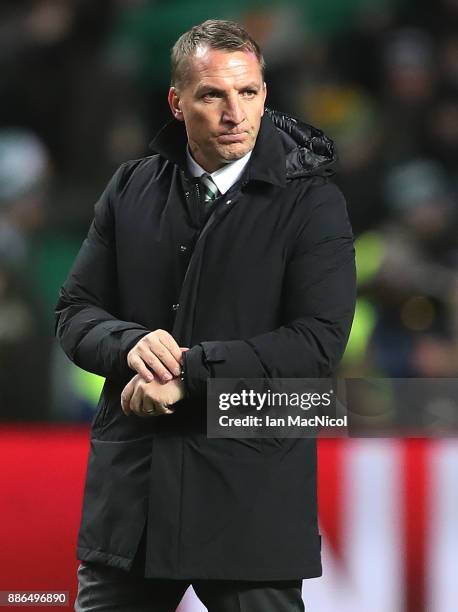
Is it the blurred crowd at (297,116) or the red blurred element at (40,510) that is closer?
the red blurred element at (40,510)

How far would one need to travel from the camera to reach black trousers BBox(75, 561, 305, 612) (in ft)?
5.25

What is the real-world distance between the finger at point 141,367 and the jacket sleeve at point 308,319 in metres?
0.05

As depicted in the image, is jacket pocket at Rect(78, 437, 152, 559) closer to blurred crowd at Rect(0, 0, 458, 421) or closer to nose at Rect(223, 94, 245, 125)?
nose at Rect(223, 94, 245, 125)

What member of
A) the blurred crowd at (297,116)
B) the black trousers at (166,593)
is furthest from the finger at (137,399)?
the blurred crowd at (297,116)

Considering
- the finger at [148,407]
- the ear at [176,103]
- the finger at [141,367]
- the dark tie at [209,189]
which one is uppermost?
the ear at [176,103]

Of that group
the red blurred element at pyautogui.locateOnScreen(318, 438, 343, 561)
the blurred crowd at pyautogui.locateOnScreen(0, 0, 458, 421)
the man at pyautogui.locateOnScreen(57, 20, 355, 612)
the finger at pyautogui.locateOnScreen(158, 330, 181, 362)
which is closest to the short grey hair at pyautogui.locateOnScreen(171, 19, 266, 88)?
the man at pyautogui.locateOnScreen(57, 20, 355, 612)

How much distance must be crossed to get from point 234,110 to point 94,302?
Result: 352 millimetres

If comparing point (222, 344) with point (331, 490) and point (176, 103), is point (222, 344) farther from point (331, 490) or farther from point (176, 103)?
point (331, 490)

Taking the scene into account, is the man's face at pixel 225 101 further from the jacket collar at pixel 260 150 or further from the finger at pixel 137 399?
the finger at pixel 137 399

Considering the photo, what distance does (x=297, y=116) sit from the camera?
3578 mm

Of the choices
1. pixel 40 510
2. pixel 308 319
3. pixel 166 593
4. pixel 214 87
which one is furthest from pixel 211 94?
pixel 40 510

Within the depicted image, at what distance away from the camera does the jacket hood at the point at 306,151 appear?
1663mm

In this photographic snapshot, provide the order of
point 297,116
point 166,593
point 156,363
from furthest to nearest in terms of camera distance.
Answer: point 297,116 → point 166,593 → point 156,363

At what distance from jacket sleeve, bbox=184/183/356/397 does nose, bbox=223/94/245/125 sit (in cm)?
15
